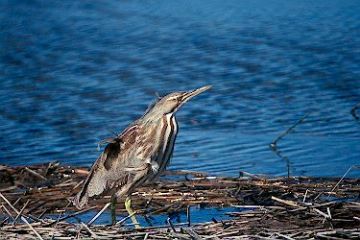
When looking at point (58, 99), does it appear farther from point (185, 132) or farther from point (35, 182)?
point (35, 182)

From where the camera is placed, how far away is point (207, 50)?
12852 millimetres

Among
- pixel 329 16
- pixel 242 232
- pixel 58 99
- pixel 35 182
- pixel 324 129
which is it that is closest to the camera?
pixel 242 232

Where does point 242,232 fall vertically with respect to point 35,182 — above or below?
above

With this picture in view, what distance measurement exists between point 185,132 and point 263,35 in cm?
444

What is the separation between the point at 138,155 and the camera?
6.35m

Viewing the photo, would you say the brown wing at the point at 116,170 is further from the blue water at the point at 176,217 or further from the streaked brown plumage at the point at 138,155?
the blue water at the point at 176,217

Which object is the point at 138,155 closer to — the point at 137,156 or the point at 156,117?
the point at 137,156

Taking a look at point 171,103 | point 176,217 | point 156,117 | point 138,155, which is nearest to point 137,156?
point 138,155

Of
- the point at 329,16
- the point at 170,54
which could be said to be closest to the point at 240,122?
the point at 170,54

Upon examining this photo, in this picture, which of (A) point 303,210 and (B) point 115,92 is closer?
(A) point 303,210

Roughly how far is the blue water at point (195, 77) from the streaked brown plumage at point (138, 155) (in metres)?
1.46

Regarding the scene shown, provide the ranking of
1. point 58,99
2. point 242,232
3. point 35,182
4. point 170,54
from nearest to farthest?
1. point 242,232
2. point 35,182
3. point 58,99
4. point 170,54

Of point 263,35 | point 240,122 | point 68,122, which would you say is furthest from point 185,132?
point 263,35

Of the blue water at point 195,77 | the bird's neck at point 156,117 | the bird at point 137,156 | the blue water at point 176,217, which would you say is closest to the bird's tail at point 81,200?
the bird at point 137,156
